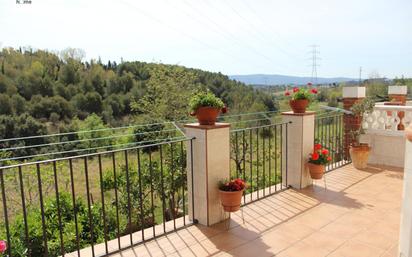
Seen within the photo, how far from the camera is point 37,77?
2492cm

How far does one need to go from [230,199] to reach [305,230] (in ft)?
2.57

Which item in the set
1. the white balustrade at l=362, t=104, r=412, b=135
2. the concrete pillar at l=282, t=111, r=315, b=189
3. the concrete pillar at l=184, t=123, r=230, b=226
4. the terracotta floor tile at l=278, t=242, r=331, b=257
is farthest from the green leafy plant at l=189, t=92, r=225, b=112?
the white balustrade at l=362, t=104, r=412, b=135

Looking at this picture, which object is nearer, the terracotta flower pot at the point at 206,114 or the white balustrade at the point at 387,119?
the terracotta flower pot at the point at 206,114

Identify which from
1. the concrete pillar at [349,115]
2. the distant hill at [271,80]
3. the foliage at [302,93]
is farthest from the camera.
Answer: the distant hill at [271,80]

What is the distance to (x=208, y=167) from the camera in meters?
3.09

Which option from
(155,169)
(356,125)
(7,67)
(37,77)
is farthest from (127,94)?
(356,125)

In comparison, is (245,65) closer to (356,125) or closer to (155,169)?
(155,169)

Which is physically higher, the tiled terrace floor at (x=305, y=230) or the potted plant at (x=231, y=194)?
the potted plant at (x=231, y=194)

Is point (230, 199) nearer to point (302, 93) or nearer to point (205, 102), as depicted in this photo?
point (205, 102)

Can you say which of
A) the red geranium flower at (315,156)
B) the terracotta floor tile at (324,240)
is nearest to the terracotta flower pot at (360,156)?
the red geranium flower at (315,156)

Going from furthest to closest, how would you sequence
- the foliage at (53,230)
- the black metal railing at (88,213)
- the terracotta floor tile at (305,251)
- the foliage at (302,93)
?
the foliage at (53,230) → the foliage at (302,93) → the terracotta floor tile at (305,251) → the black metal railing at (88,213)

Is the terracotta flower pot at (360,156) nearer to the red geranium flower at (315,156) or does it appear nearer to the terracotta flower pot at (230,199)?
the red geranium flower at (315,156)

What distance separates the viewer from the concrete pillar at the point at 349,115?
18.5ft

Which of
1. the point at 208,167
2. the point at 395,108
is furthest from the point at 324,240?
the point at 395,108
